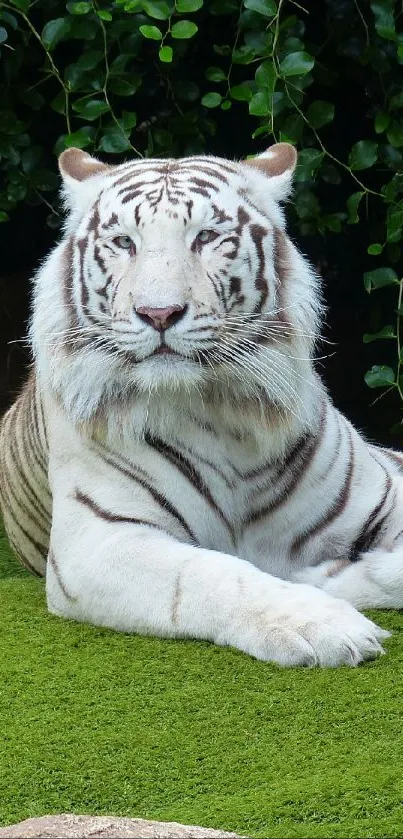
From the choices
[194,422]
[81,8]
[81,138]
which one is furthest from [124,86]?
[194,422]

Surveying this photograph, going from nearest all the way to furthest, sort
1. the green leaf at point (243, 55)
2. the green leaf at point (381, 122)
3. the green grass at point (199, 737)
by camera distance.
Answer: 1. the green grass at point (199, 737)
2. the green leaf at point (243, 55)
3. the green leaf at point (381, 122)

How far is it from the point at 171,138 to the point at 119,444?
199 cm

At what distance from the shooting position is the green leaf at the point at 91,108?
15.0ft

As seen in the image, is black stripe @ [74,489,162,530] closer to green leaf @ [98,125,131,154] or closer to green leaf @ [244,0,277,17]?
green leaf @ [98,125,131,154]

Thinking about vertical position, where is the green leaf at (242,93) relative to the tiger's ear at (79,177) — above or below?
above

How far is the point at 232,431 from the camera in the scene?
3391 millimetres

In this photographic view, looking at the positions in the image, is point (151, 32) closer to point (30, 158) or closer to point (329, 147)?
point (30, 158)

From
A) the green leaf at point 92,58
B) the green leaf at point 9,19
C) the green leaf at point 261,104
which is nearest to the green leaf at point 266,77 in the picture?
the green leaf at point 261,104

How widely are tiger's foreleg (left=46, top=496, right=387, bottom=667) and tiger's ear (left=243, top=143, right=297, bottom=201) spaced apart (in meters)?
1.07

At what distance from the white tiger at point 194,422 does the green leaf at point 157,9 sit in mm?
837

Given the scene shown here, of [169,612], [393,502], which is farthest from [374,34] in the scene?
[169,612]

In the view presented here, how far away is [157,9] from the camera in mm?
4254

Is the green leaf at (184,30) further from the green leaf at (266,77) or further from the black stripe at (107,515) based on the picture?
the black stripe at (107,515)

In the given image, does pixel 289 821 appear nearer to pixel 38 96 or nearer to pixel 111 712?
pixel 111 712
